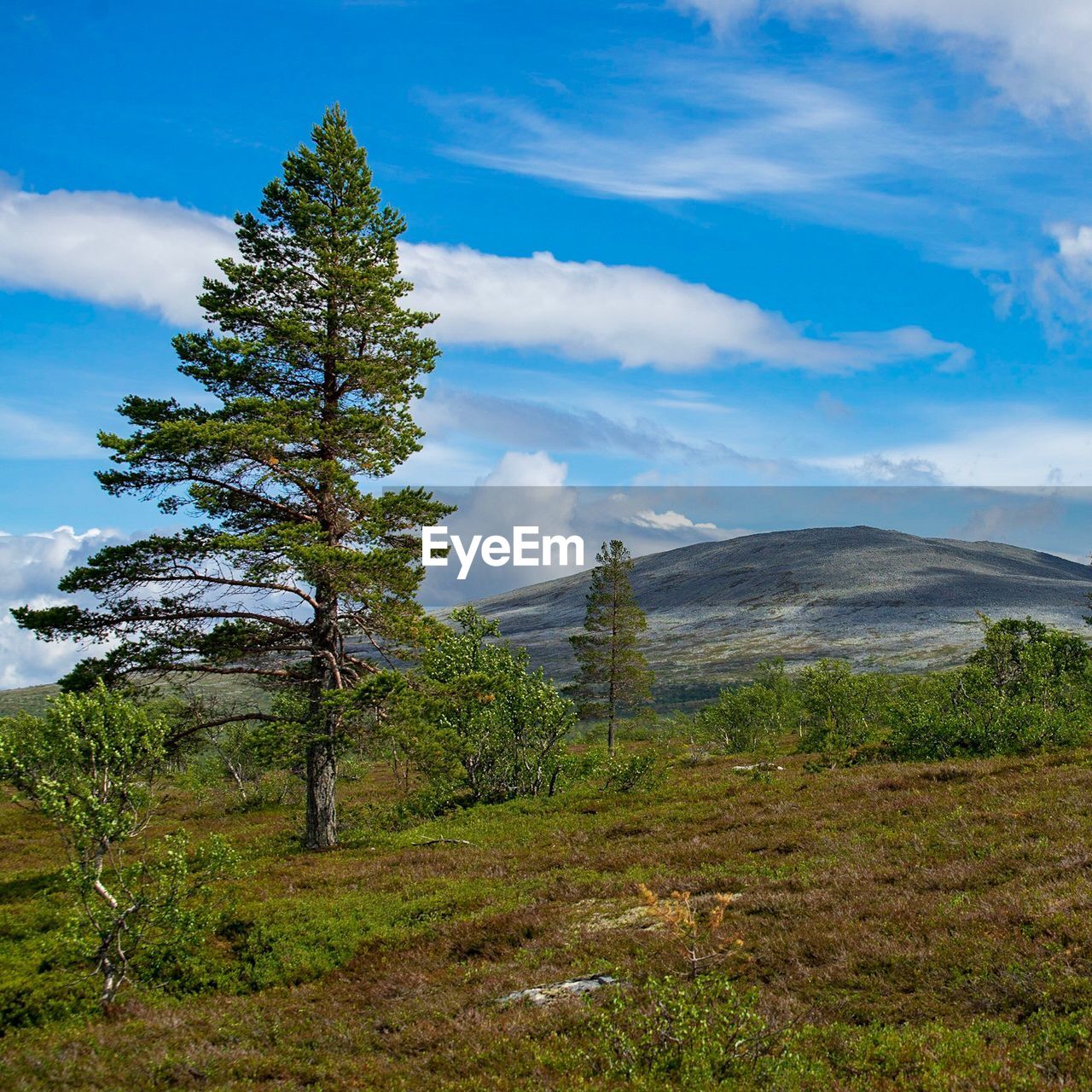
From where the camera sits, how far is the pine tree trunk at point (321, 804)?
2542 cm

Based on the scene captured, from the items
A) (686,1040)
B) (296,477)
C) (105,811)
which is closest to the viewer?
(686,1040)

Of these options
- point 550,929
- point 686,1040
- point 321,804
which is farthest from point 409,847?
point 686,1040

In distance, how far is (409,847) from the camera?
26.0 meters

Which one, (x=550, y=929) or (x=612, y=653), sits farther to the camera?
(x=612, y=653)

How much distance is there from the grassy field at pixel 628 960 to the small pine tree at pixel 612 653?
111 feet

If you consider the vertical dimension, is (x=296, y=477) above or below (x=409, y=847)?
above

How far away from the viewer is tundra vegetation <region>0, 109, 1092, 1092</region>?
415 inches

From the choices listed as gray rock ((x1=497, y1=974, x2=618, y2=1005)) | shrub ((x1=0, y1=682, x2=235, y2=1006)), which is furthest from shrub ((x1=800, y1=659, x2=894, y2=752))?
shrub ((x1=0, y1=682, x2=235, y2=1006))

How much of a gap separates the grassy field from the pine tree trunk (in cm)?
147

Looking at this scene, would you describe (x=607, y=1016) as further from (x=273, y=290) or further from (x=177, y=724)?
(x=273, y=290)

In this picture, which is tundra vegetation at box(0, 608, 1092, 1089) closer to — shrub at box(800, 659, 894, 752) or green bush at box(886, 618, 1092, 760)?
green bush at box(886, 618, 1092, 760)

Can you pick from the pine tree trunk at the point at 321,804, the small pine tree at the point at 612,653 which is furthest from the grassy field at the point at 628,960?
the small pine tree at the point at 612,653

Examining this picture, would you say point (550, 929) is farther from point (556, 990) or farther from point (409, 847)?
point (409, 847)

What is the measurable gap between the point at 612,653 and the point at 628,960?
46715mm
